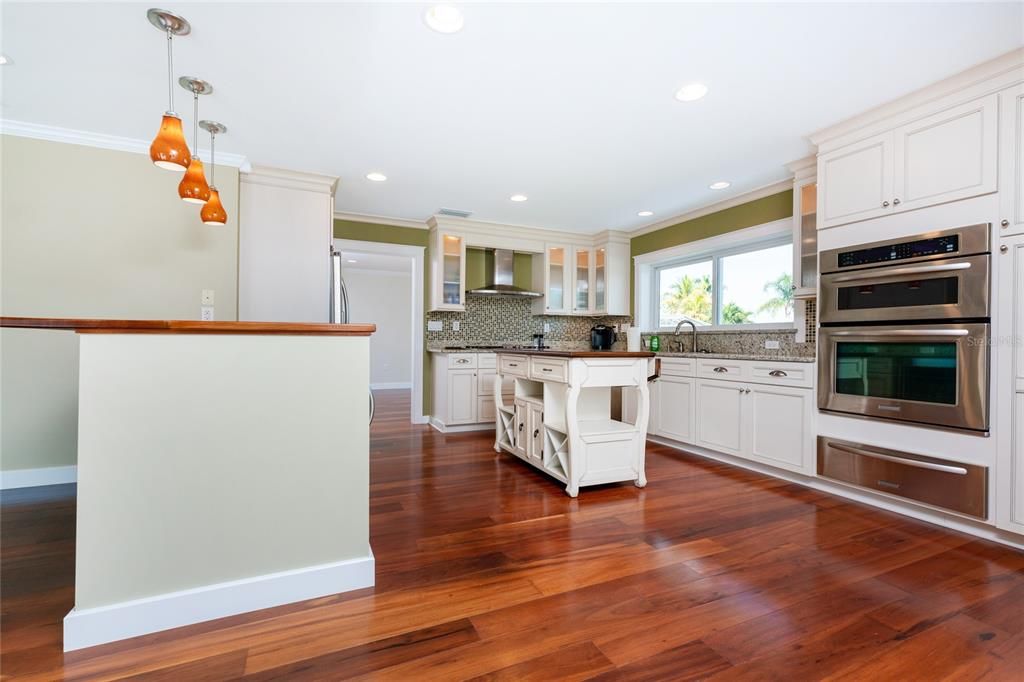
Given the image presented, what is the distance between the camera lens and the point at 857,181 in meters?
2.73

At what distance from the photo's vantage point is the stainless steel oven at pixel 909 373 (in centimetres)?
225

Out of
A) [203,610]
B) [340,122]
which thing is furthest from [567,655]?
[340,122]

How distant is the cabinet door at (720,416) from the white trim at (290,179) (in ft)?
11.8

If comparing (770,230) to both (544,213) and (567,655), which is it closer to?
(544,213)

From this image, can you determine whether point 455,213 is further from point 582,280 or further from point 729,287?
point 729,287

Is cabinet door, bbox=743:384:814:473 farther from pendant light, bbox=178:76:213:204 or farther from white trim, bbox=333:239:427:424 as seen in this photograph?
pendant light, bbox=178:76:213:204

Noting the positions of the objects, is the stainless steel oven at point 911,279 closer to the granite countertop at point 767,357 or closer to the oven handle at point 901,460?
the granite countertop at point 767,357

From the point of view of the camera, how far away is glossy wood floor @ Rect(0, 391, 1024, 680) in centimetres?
136

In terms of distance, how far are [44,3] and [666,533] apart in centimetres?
360

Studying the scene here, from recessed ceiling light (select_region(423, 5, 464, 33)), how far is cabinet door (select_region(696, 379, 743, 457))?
309 cm

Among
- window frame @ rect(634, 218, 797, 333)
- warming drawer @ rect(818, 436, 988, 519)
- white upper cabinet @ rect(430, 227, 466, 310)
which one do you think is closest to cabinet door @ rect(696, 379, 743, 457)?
warming drawer @ rect(818, 436, 988, 519)

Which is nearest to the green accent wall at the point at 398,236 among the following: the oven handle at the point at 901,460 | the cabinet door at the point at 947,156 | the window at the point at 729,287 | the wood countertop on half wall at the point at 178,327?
the window at the point at 729,287

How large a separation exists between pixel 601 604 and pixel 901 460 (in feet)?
6.70

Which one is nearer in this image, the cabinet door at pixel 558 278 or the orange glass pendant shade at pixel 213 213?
→ the orange glass pendant shade at pixel 213 213
